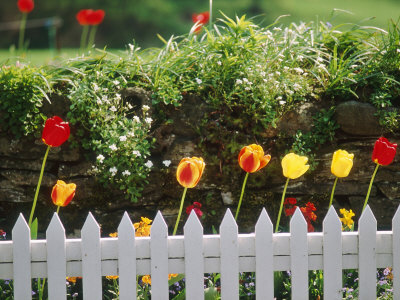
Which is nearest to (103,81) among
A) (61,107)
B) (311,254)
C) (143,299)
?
(61,107)

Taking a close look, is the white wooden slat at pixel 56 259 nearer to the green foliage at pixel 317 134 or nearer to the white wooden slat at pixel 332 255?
the white wooden slat at pixel 332 255

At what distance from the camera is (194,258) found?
2.34 m

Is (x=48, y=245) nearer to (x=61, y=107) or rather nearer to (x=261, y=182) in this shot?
(x=61, y=107)

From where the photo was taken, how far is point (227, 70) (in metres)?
3.48

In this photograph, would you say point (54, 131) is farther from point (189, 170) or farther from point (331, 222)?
point (331, 222)

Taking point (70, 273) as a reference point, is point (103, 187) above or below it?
above

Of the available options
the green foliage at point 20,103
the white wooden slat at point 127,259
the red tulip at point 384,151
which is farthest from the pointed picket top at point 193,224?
the green foliage at point 20,103

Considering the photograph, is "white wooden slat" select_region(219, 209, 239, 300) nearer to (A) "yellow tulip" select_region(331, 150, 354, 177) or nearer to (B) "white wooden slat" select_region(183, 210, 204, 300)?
(B) "white wooden slat" select_region(183, 210, 204, 300)

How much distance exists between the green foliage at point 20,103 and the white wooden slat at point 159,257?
139 centimetres

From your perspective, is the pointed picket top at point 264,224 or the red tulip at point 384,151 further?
the red tulip at point 384,151

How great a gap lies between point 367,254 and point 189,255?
78cm

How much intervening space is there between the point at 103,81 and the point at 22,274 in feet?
4.91

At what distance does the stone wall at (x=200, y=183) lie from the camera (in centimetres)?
336

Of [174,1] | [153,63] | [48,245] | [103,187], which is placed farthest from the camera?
[174,1]
